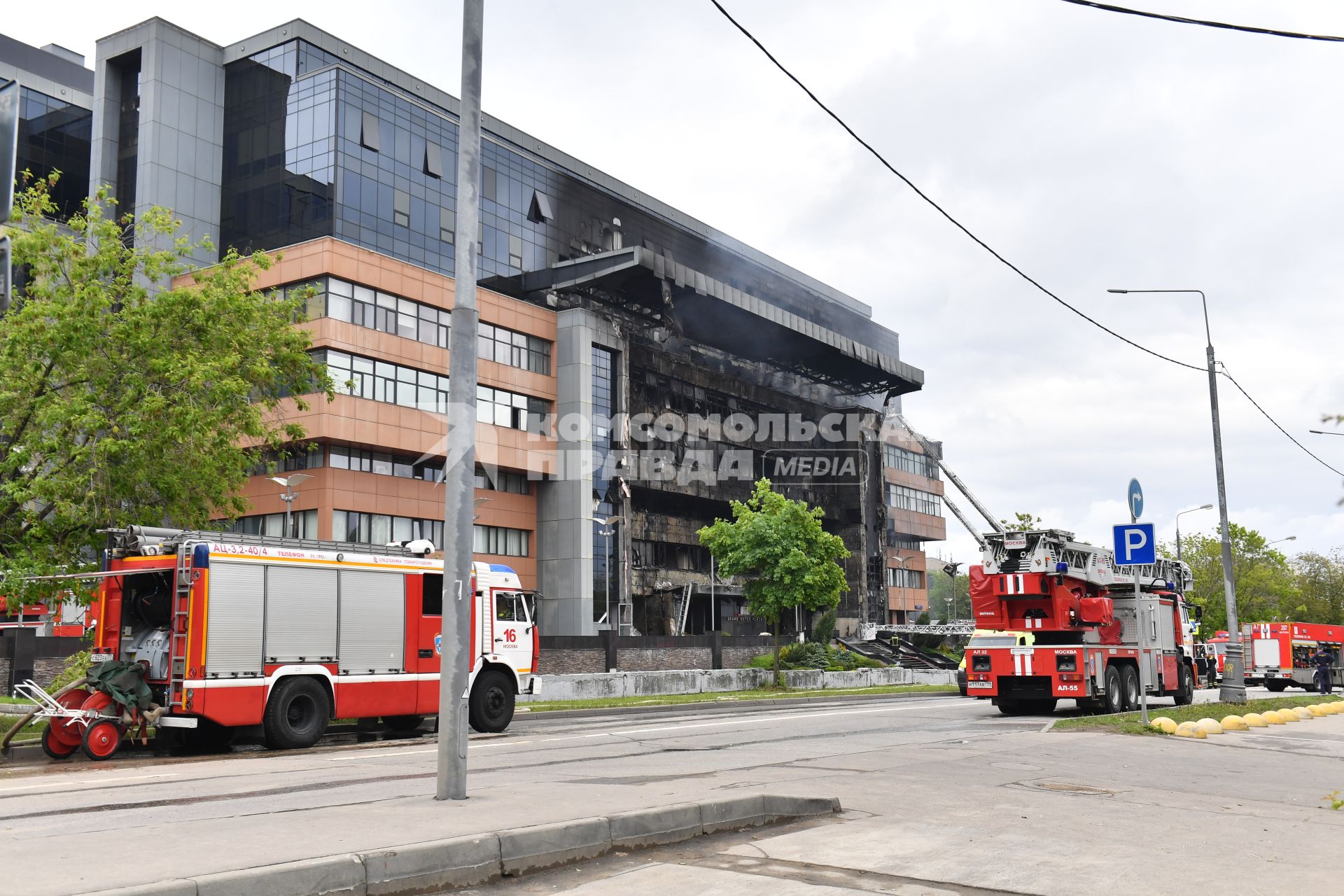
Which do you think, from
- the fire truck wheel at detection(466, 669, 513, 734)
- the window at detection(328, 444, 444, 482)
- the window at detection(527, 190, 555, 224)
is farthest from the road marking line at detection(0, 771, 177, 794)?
the window at detection(527, 190, 555, 224)

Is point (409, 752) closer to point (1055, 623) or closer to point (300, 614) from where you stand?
point (300, 614)

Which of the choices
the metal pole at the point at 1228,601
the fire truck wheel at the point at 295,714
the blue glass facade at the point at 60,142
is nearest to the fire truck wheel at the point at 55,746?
the fire truck wheel at the point at 295,714

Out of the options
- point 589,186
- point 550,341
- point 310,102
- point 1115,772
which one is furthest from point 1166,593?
point 589,186

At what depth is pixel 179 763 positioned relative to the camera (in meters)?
15.1

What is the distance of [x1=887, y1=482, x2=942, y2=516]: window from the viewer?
296 feet

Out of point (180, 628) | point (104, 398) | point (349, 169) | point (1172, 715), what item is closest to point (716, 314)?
point (349, 169)

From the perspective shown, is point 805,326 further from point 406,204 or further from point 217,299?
point 217,299

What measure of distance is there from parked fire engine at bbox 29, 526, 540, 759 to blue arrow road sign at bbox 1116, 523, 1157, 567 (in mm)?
9978

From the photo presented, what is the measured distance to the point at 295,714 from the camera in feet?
56.4

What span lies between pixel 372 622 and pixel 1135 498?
11.9 m

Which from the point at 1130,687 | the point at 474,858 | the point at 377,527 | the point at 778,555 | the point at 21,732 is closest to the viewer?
the point at 474,858

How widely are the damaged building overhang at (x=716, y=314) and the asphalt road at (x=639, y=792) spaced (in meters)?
41.3

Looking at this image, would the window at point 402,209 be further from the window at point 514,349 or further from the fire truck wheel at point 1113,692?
the fire truck wheel at point 1113,692

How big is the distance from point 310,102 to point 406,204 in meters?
6.07
